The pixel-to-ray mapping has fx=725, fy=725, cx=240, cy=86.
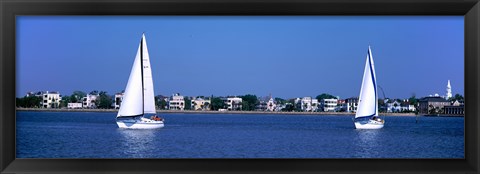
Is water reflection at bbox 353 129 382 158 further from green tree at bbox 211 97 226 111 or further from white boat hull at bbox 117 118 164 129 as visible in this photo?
green tree at bbox 211 97 226 111

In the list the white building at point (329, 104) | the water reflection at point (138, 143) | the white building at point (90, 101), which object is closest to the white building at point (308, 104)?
the white building at point (329, 104)

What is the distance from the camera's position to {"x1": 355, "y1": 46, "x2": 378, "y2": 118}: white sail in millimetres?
17906

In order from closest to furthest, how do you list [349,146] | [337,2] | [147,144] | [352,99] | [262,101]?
[337,2], [147,144], [349,146], [352,99], [262,101]

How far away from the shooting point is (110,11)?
2.43 meters

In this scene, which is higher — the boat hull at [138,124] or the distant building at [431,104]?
the distant building at [431,104]

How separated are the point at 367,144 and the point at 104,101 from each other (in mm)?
21304

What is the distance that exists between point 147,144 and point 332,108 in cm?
2332

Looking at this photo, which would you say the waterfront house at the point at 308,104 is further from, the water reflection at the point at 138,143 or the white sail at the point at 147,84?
the white sail at the point at 147,84

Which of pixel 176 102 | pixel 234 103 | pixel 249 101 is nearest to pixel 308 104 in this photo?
pixel 234 103

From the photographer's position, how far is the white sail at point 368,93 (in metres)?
17.9

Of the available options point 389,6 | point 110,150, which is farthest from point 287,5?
point 110,150

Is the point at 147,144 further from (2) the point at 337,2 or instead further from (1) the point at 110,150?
(2) the point at 337,2

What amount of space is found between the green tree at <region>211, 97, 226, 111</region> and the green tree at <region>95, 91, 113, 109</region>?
537cm

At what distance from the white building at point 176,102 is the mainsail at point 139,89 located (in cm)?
1782
